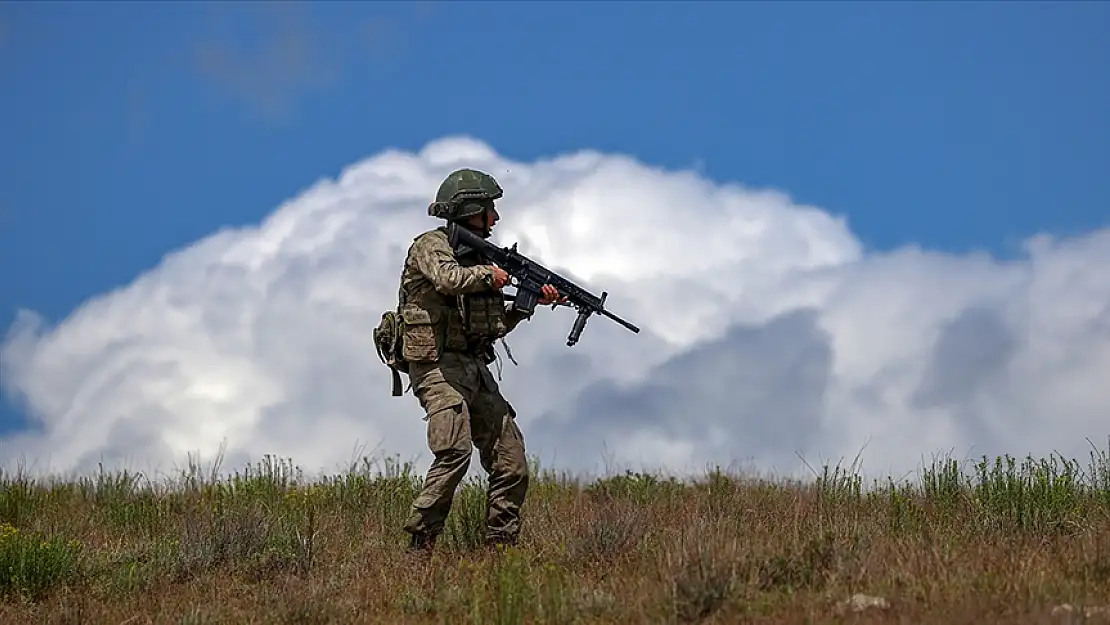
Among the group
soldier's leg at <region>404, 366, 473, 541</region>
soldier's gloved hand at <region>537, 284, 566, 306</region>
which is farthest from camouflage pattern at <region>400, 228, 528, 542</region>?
soldier's gloved hand at <region>537, 284, 566, 306</region>

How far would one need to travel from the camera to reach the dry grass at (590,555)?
7504 millimetres

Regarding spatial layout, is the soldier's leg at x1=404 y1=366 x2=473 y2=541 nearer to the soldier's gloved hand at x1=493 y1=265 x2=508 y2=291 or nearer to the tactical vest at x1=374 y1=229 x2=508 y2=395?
the tactical vest at x1=374 y1=229 x2=508 y2=395

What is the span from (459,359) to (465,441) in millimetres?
572

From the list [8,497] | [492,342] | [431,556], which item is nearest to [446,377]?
[492,342]

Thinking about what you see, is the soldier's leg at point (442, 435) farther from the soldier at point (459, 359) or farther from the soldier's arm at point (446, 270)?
the soldier's arm at point (446, 270)

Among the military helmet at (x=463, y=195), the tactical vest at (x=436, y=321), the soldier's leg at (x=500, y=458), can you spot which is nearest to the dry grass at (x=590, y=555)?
the soldier's leg at (x=500, y=458)

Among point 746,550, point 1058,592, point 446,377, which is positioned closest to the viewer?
point 1058,592

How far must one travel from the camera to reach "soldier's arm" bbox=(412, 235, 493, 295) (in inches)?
346

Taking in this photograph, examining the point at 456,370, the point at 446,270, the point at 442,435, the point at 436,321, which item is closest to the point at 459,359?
the point at 456,370

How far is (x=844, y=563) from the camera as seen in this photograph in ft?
26.3

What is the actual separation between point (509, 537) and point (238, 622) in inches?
84.2

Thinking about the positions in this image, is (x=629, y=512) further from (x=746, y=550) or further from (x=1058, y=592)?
(x=1058, y=592)

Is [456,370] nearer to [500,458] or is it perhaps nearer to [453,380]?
[453,380]

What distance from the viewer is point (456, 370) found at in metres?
9.28
